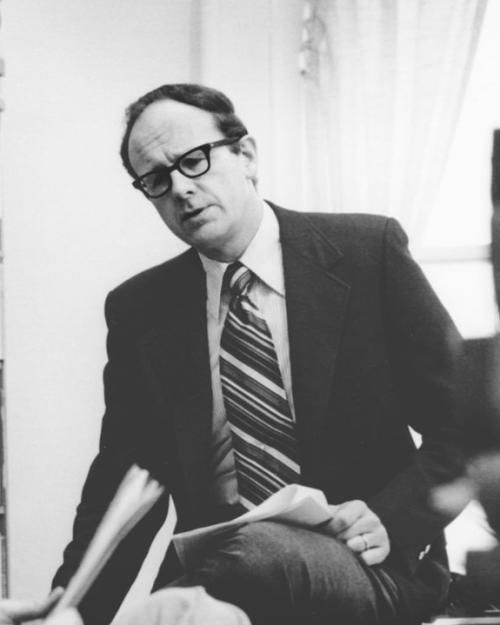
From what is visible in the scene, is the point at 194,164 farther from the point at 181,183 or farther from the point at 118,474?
the point at 118,474

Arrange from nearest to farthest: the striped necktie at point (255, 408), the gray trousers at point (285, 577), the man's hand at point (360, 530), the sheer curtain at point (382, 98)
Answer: the gray trousers at point (285, 577) → the man's hand at point (360, 530) → the striped necktie at point (255, 408) → the sheer curtain at point (382, 98)

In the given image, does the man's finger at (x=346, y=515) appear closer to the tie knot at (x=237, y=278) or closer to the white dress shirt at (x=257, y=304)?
the white dress shirt at (x=257, y=304)

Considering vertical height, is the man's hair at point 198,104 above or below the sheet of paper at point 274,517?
above

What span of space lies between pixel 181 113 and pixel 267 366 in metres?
0.34

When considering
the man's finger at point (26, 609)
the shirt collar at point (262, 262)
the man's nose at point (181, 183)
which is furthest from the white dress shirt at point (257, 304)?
the man's finger at point (26, 609)

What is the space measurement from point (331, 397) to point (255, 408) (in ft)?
0.32

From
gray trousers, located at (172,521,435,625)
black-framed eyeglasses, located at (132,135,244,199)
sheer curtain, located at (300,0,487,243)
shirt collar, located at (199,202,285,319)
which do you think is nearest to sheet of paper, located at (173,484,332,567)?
gray trousers, located at (172,521,435,625)

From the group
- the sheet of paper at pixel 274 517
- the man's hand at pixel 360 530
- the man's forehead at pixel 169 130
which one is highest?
the man's forehead at pixel 169 130

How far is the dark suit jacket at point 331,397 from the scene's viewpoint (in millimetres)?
981

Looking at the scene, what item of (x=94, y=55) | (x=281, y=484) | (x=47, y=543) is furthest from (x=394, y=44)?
(x=47, y=543)

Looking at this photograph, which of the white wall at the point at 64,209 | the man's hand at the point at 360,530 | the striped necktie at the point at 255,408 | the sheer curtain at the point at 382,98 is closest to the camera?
the man's hand at the point at 360,530

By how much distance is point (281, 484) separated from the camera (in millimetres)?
1002

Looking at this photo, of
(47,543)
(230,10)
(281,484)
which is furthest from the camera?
(230,10)

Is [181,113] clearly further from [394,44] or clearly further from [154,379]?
[394,44]
